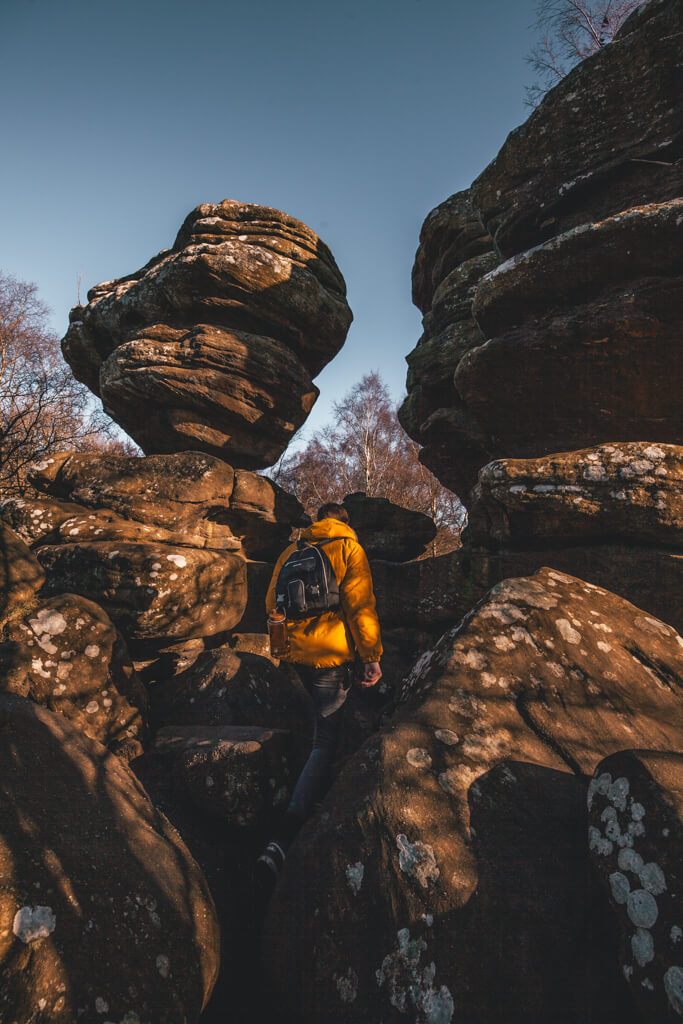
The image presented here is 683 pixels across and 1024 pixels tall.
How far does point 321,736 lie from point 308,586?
49.7 inches

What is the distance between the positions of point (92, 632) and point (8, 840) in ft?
8.17

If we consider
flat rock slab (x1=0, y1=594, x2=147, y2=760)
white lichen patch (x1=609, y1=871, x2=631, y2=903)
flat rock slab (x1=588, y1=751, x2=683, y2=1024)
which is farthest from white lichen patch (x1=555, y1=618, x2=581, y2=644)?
flat rock slab (x1=0, y1=594, x2=147, y2=760)

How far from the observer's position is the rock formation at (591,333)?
6070 millimetres

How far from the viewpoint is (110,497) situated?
8.49 metres

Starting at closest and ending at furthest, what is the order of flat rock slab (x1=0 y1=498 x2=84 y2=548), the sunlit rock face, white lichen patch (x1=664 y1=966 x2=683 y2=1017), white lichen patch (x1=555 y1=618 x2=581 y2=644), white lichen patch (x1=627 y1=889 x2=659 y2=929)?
white lichen patch (x1=664 y1=966 x2=683 y2=1017) < white lichen patch (x1=627 y1=889 x2=659 y2=929) < white lichen patch (x1=555 y1=618 x2=581 y2=644) < flat rock slab (x1=0 y1=498 x2=84 y2=548) < the sunlit rock face

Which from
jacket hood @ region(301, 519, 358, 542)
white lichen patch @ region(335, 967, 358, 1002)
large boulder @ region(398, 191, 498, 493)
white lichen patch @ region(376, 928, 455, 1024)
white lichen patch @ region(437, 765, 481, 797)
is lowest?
white lichen patch @ region(335, 967, 358, 1002)

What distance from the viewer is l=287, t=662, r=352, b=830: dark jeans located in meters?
3.53

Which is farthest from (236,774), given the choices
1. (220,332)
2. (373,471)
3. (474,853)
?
(373,471)

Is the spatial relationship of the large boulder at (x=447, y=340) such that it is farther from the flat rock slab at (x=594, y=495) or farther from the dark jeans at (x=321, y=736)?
the dark jeans at (x=321, y=736)

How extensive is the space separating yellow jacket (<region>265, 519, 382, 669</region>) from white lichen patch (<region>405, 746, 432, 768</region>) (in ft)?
3.68

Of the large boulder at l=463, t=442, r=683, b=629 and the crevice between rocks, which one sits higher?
the large boulder at l=463, t=442, r=683, b=629

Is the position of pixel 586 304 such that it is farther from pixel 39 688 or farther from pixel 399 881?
pixel 39 688

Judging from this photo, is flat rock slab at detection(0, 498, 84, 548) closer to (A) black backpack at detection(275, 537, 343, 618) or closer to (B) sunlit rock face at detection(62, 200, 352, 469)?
(B) sunlit rock face at detection(62, 200, 352, 469)

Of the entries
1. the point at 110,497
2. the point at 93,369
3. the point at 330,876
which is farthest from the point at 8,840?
the point at 93,369
